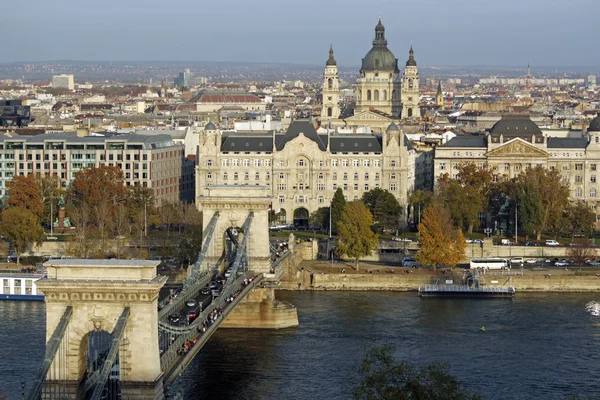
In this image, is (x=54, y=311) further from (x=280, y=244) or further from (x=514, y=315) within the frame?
(x=280, y=244)

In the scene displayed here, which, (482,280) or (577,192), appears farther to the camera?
(577,192)

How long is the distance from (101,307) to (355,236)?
2616 cm

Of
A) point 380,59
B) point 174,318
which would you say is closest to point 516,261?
point 174,318

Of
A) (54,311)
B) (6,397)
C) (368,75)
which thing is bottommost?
(6,397)

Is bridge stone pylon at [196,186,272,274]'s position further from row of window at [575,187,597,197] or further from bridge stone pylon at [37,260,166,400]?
row of window at [575,187,597,197]

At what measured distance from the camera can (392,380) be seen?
24.1 m

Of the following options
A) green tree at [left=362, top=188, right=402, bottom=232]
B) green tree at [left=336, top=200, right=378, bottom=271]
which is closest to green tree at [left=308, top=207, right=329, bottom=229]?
green tree at [left=362, top=188, right=402, bottom=232]

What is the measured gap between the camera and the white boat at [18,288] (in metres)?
45.5

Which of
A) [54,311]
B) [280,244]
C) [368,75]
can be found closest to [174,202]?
[280,244]

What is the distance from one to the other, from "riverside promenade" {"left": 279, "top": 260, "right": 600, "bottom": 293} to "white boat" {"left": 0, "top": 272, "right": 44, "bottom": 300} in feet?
26.1

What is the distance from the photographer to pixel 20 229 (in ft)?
172

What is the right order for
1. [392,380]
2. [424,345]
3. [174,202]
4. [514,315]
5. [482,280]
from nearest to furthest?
[392,380] → [424,345] → [514,315] → [482,280] → [174,202]

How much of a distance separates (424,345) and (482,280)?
34.7ft

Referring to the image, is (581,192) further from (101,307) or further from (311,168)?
(101,307)
